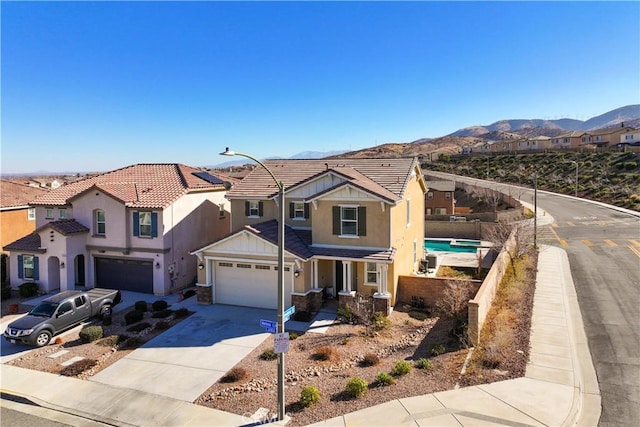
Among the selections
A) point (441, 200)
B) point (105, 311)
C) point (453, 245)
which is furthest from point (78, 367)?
point (441, 200)

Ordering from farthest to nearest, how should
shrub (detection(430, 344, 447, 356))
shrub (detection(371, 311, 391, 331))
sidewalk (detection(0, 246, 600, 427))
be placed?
shrub (detection(371, 311, 391, 331)) → shrub (detection(430, 344, 447, 356)) → sidewalk (detection(0, 246, 600, 427))

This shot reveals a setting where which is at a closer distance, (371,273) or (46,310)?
(46,310)

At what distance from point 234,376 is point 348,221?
9.93 meters

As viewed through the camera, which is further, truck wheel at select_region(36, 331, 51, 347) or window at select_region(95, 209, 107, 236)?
window at select_region(95, 209, 107, 236)

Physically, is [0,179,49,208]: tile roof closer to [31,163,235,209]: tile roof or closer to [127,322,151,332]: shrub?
[31,163,235,209]: tile roof

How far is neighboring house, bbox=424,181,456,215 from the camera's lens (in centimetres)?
5200

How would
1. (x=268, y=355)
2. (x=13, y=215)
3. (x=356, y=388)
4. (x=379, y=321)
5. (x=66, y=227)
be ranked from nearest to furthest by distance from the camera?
1. (x=356, y=388)
2. (x=268, y=355)
3. (x=379, y=321)
4. (x=66, y=227)
5. (x=13, y=215)

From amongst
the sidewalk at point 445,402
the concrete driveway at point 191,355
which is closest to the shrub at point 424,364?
the sidewalk at point 445,402

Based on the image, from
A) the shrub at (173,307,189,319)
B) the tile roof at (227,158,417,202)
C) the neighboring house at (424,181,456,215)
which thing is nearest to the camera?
the shrub at (173,307,189,319)

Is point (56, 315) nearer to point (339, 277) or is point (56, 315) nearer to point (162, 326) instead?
point (162, 326)

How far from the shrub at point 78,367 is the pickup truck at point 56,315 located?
3.18 meters

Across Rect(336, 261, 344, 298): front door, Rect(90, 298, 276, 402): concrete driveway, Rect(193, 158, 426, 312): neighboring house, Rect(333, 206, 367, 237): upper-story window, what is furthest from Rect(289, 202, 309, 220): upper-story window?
Rect(90, 298, 276, 402): concrete driveway

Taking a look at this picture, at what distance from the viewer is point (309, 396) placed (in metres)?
12.2

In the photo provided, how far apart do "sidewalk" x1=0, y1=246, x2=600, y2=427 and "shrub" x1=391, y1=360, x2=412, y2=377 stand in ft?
5.01
